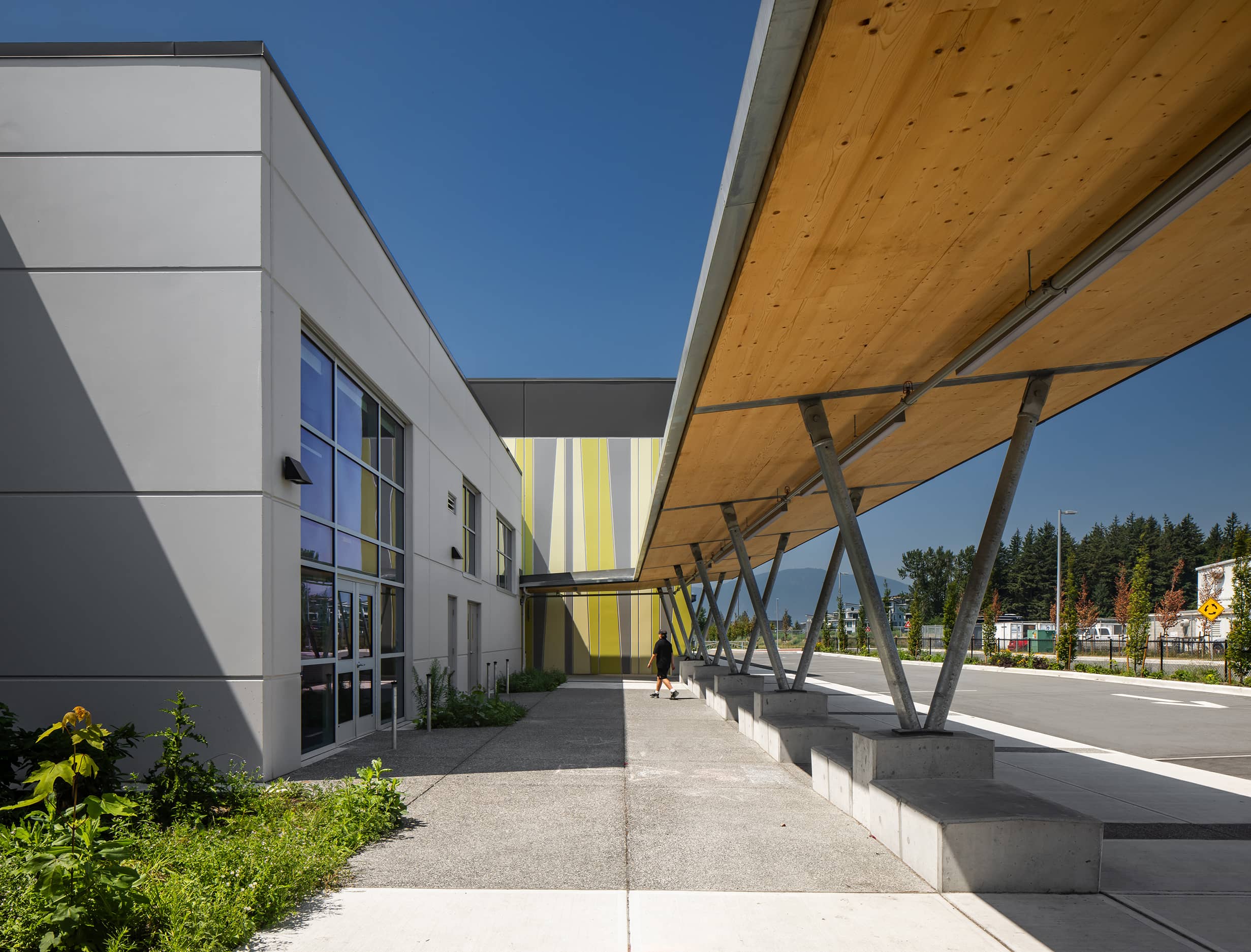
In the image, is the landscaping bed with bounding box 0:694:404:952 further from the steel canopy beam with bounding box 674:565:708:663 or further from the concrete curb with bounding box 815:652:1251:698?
the concrete curb with bounding box 815:652:1251:698

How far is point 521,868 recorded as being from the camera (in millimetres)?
5770

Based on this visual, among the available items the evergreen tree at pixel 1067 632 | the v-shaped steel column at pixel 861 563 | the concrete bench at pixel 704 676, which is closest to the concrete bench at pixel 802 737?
the v-shaped steel column at pixel 861 563

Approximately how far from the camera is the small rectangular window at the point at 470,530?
811 inches

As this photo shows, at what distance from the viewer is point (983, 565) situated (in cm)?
696

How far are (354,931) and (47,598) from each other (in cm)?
550

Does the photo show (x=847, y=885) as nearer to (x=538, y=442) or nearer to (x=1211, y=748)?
(x=1211, y=748)

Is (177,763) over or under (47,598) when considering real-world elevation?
under

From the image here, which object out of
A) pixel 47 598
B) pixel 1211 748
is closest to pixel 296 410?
pixel 47 598

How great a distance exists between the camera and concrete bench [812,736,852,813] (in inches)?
291

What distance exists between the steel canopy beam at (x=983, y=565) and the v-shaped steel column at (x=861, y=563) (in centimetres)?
24

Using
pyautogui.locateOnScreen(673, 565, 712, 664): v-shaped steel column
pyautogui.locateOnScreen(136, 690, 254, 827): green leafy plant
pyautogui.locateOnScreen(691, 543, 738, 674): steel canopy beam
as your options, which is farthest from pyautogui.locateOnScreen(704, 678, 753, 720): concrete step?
pyautogui.locateOnScreen(136, 690, 254, 827): green leafy plant

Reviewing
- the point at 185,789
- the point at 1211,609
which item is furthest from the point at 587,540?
the point at 185,789

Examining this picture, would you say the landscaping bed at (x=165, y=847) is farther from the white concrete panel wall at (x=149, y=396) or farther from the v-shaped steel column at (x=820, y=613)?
the v-shaped steel column at (x=820, y=613)

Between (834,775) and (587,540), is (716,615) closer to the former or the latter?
(834,775)
